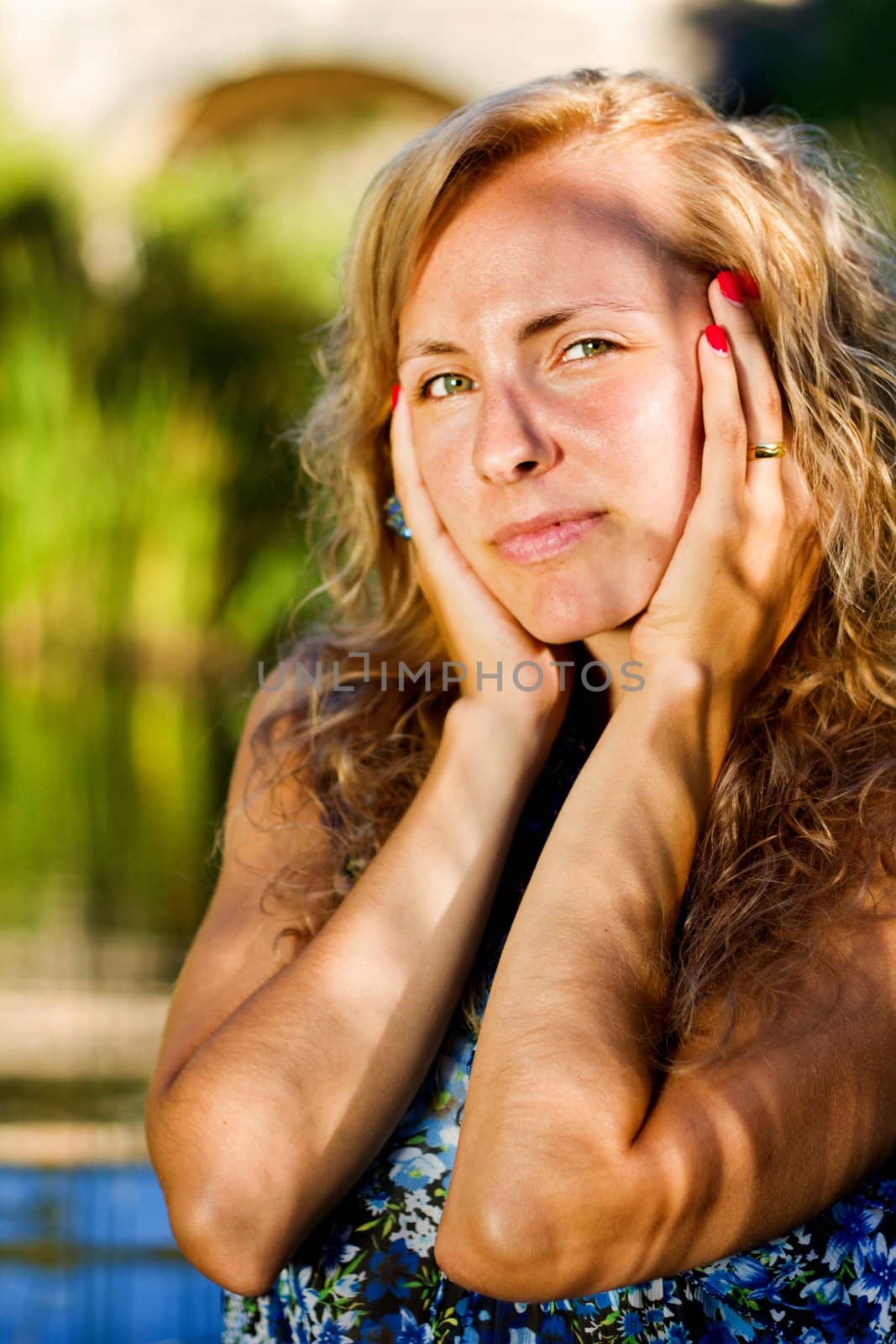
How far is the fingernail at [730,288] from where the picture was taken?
141cm

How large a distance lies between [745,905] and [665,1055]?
16 cm

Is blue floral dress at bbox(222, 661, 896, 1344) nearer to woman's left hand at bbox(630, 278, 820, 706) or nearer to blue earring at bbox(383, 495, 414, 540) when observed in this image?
woman's left hand at bbox(630, 278, 820, 706)

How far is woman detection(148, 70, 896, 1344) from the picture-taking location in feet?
3.59

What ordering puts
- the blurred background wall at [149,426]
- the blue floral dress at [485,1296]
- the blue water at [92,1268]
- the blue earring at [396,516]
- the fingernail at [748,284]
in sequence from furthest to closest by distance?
the blurred background wall at [149,426] → the blue water at [92,1268] → the blue earring at [396,516] → the fingernail at [748,284] → the blue floral dress at [485,1296]

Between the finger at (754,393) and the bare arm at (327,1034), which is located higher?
the finger at (754,393)

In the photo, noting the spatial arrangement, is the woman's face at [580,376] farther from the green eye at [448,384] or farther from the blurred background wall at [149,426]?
the blurred background wall at [149,426]

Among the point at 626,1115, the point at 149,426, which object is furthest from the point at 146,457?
the point at 626,1115

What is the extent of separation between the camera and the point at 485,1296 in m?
1.25

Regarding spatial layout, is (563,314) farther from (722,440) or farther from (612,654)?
(612,654)

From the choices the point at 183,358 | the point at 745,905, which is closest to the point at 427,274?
the point at 745,905

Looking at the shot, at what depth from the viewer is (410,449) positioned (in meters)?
1.57

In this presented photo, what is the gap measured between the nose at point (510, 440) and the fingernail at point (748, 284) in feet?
0.83

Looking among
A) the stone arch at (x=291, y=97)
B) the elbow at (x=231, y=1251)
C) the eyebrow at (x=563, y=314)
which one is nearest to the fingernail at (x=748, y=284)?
the eyebrow at (x=563, y=314)

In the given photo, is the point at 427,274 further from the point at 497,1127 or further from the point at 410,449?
the point at 497,1127
